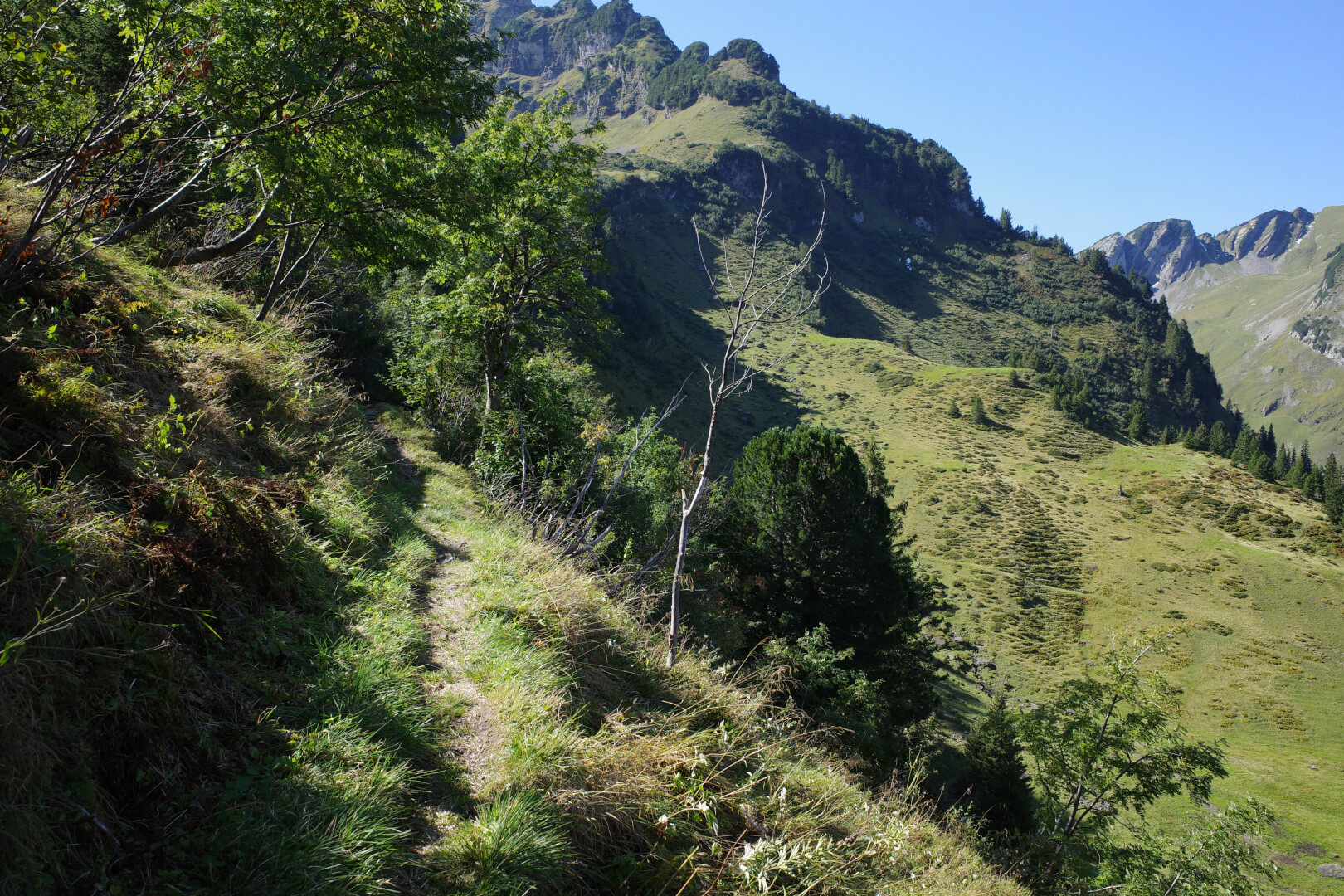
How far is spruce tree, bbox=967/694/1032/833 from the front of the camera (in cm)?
2205

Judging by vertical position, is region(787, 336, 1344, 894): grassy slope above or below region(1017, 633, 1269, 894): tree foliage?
above

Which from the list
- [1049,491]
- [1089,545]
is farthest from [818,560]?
[1049,491]

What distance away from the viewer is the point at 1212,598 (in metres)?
55.7

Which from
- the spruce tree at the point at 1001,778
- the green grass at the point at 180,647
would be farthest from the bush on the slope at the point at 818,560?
the green grass at the point at 180,647

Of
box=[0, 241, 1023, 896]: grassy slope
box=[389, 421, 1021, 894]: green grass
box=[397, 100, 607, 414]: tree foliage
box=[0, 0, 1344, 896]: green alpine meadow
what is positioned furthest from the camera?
box=[397, 100, 607, 414]: tree foliage

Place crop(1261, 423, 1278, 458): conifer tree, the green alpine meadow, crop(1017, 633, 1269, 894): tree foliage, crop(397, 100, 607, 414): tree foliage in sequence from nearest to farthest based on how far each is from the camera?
1. the green alpine meadow
2. crop(397, 100, 607, 414): tree foliage
3. crop(1017, 633, 1269, 894): tree foliage
4. crop(1261, 423, 1278, 458): conifer tree

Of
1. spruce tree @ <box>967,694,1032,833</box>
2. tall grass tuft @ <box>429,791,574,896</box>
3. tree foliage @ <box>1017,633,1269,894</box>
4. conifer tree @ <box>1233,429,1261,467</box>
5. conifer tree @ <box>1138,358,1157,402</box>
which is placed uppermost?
conifer tree @ <box>1138,358,1157,402</box>

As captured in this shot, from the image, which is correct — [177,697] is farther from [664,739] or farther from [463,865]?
[664,739]

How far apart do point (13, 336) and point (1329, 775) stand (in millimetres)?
57800

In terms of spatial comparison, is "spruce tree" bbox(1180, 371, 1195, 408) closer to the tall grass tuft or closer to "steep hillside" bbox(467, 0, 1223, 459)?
"steep hillside" bbox(467, 0, 1223, 459)

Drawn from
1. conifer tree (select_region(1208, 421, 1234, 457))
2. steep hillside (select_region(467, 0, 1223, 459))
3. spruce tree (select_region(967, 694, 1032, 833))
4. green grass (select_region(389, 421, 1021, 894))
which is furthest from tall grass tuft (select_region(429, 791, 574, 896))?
conifer tree (select_region(1208, 421, 1234, 457))

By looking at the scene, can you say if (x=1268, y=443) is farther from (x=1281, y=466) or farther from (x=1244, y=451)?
(x=1244, y=451)

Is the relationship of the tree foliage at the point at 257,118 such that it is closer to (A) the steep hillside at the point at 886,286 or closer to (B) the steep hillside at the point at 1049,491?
(B) the steep hillside at the point at 1049,491

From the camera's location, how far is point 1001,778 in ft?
74.1
